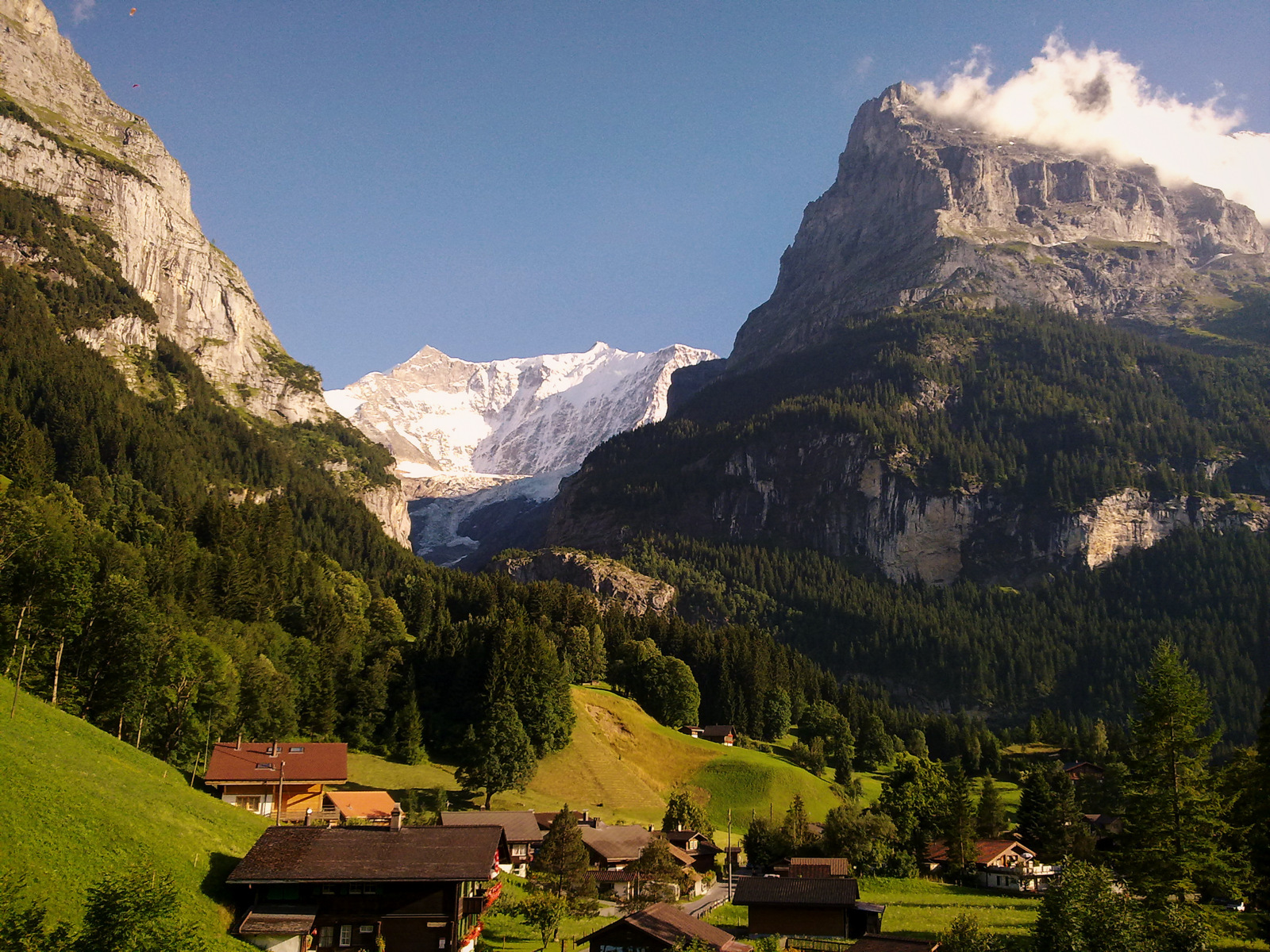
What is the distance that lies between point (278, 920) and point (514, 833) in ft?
101

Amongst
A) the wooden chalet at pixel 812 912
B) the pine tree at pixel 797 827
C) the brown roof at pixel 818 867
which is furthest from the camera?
the pine tree at pixel 797 827

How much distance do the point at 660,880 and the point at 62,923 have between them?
153 ft

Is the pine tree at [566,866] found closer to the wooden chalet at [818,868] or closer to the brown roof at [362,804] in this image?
the brown roof at [362,804]

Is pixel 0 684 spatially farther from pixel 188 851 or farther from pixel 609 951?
pixel 609 951

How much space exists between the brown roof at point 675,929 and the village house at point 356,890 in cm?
768

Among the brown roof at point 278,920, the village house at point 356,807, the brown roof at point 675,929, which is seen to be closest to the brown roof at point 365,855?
the brown roof at point 278,920

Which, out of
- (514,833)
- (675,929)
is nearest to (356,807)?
(514,833)

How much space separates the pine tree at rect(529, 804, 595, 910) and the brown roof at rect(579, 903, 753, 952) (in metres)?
11.4

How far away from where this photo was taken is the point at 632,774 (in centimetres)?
10944

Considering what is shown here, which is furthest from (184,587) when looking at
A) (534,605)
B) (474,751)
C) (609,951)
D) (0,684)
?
(609,951)

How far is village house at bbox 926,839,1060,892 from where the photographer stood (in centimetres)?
8593

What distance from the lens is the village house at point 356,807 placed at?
74.2 metres

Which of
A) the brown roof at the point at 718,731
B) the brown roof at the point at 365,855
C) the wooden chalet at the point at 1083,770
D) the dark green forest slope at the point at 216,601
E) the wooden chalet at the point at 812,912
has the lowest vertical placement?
the wooden chalet at the point at 812,912

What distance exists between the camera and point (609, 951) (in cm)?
5184
